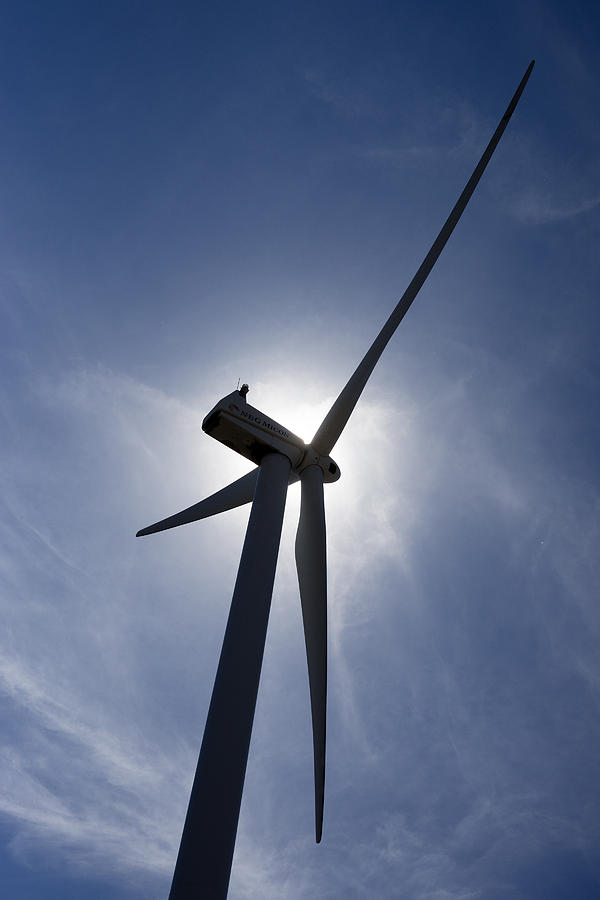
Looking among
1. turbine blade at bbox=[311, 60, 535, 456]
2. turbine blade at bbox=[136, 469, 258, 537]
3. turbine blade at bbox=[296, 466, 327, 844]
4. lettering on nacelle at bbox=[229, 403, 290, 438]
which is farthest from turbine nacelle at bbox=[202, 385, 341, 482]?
turbine blade at bbox=[136, 469, 258, 537]

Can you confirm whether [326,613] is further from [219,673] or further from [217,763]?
[217,763]

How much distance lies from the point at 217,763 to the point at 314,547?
6.43 metres

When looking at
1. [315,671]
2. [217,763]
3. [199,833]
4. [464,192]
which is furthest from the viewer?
[464,192]

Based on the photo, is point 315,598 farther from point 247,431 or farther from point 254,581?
point 247,431

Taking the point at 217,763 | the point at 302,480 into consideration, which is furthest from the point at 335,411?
the point at 217,763

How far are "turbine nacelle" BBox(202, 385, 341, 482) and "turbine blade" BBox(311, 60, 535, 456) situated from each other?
4.32 feet

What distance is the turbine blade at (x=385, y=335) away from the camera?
16.4 meters

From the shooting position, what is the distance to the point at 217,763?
8.57 metres

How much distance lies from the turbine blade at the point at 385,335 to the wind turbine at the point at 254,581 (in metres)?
0.03

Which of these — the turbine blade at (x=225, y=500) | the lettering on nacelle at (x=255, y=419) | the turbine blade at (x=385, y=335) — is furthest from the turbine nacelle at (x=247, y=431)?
the turbine blade at (x=225, y=500)

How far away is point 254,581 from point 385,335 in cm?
931

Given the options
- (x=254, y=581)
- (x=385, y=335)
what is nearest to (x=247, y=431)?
(x=254, y=581)

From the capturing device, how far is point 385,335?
17.6 meters

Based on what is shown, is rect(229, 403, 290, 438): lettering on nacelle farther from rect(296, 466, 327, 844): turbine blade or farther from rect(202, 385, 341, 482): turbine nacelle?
rect(296, 466, 327, 844): turbine blade
